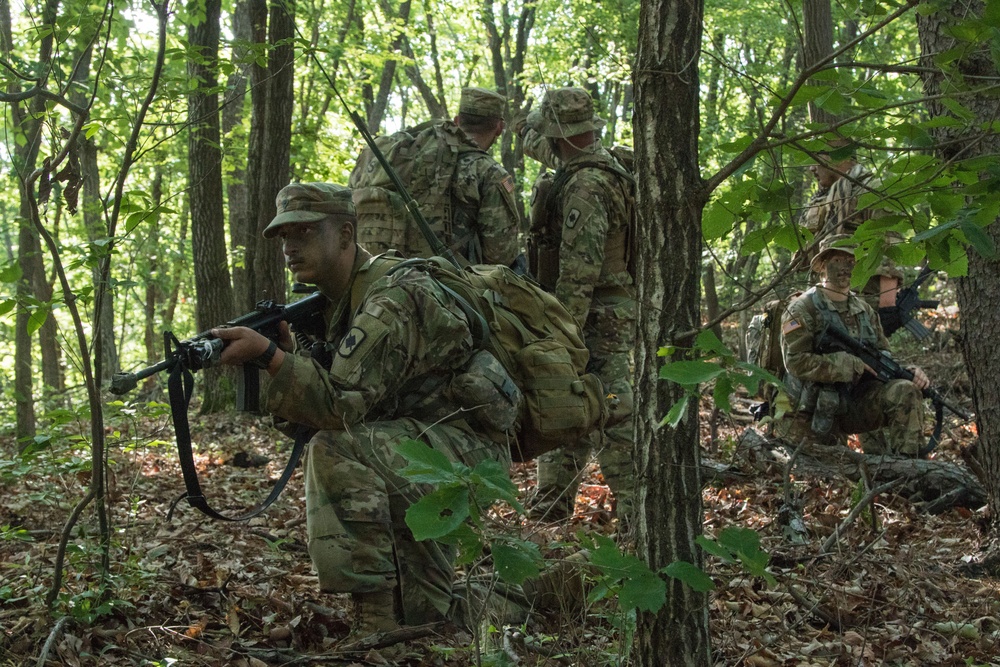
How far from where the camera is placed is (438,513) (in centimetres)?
189

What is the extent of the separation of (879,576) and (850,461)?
2.44 metres

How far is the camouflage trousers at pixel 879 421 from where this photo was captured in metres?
6.31

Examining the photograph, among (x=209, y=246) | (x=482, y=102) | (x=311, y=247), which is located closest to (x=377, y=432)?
(x=311, y=247)

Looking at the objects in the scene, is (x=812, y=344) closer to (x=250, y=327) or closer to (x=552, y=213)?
(x=552, y=213)

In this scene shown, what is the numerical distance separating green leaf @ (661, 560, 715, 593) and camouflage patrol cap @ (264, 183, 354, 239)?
237 cm

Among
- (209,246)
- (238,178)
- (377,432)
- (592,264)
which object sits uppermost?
(238,178)

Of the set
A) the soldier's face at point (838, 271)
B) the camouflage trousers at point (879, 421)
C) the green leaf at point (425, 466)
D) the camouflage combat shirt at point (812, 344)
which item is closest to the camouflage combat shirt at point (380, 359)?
the green leaf at point (425, 466)

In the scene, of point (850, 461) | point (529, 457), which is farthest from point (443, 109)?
point (529, 457)

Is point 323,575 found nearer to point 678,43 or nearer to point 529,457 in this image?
point 529,457

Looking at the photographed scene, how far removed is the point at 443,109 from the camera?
47.9ft

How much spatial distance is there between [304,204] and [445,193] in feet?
6.44

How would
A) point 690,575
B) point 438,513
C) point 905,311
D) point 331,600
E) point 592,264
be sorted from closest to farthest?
point 438,513, point 690,575, point 331,600, point 592,264, point 905,311

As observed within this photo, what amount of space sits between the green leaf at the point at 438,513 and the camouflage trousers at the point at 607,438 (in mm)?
2931

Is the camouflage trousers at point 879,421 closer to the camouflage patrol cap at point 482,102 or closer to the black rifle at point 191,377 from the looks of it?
the camouflage patrol cap at point 482,102
